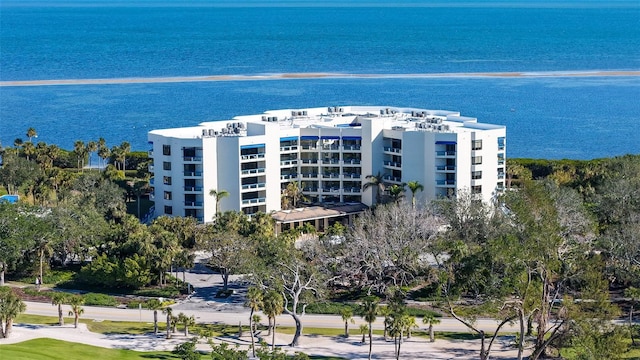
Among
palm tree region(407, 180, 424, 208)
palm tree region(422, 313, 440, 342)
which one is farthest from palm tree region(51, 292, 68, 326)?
palm tree region(407, 180, 424, 208)

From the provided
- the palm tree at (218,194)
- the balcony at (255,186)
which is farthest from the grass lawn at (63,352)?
the balcony at (255,186)

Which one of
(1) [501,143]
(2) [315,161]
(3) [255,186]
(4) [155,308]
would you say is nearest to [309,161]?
(2) [315,161]

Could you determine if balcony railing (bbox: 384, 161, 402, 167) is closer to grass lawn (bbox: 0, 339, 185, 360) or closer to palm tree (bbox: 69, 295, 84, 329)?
palm tree (bbox: 69, 295, 84, 329)

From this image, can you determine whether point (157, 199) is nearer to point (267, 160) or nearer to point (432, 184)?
point (267, 160)

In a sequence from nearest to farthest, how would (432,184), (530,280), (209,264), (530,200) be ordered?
1. (530,280)
2. (530,200)
3. (209,264)
4. (432,184)

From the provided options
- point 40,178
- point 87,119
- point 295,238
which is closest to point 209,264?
point 295,238

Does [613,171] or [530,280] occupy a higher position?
[613,171]

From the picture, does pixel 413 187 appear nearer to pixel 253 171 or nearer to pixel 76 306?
pixel 253 171
